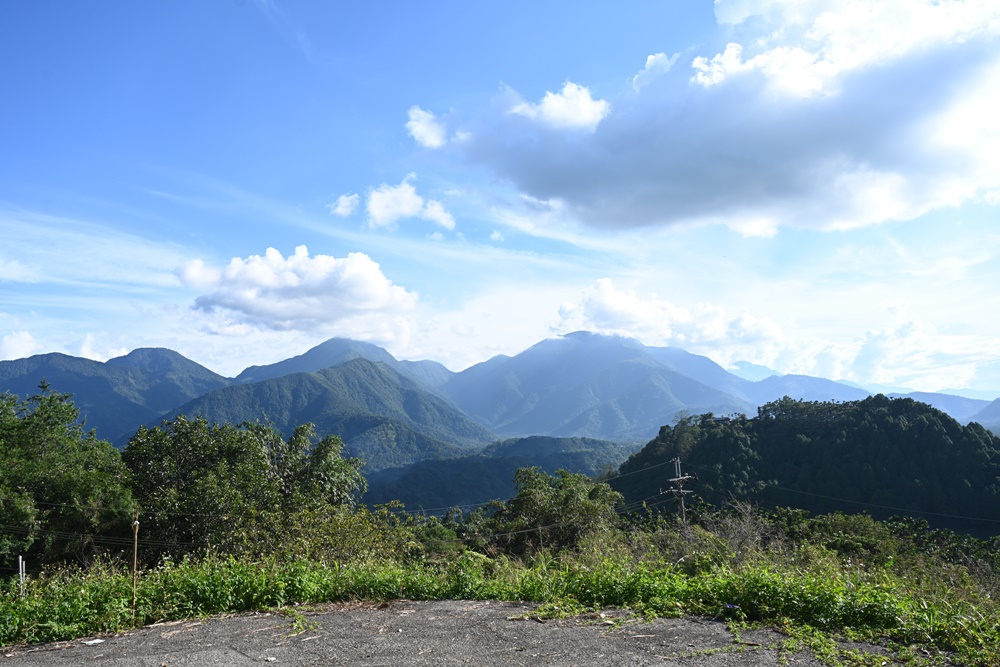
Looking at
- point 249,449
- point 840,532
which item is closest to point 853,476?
point 840,532

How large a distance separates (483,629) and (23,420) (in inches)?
1324

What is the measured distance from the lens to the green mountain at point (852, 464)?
5166cm

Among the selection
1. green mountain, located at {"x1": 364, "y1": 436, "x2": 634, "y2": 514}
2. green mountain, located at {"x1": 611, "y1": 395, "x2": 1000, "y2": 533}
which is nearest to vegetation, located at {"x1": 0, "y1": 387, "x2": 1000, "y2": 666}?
green mountain, located at {"x1": 611, "y1": 395, "x2": 1000, "y2": 533}

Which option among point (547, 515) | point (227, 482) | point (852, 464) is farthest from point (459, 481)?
point (227, 482)

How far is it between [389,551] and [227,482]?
31.1 feet

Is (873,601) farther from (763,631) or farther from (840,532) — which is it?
(840,532)

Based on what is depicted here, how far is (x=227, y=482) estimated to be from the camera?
71.1 ft

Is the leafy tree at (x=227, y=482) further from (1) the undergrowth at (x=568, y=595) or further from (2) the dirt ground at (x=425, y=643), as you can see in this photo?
(2) the dirt ground at (x=425, y=643)

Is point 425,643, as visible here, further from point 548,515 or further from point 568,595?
point 548,515

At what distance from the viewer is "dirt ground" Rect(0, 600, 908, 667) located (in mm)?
4273

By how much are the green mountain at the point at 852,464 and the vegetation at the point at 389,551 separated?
767mm

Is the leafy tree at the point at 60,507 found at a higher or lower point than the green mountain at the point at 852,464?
higher

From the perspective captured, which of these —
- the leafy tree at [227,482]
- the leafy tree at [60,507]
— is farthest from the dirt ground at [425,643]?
the leafy tree at [60,507]

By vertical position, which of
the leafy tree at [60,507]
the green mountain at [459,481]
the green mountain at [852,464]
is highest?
the leafy tree at [60,507]
